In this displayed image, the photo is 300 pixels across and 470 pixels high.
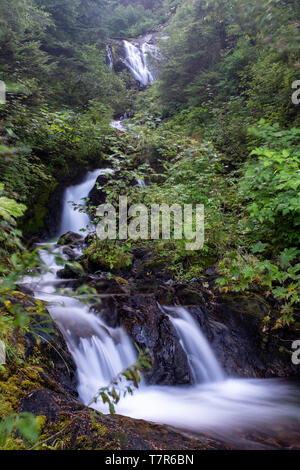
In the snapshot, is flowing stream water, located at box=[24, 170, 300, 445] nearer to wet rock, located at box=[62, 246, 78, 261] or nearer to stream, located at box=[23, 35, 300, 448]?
stream, located at box=[23, 35, 300, 448]

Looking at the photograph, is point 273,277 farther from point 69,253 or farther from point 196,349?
point 69,253

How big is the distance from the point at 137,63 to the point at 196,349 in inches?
835

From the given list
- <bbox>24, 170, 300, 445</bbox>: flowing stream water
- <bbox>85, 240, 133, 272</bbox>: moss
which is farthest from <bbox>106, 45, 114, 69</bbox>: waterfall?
<bbox>24, 170, 300, 445</bbox>: flowing stream water

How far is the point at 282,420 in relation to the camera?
9.93 feet

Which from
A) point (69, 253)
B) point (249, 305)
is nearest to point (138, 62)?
point (69, 253)

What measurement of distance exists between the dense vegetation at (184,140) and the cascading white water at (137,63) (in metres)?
3.00

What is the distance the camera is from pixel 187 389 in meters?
3.72

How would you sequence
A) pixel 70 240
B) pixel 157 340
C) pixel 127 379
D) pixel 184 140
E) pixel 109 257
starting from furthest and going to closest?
pixel 184 140 < pixel 70 240 < pixel 109 257 < pixel 157 340 < pixel 127 379

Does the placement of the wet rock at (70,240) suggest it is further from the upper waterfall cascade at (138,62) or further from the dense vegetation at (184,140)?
the upper waterfall cascade at (138,62)

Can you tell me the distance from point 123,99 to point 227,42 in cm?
592

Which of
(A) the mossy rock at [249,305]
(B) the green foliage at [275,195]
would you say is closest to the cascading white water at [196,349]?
(A) the mossy rock at [249,305]

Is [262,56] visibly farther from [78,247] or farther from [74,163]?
[78,247]

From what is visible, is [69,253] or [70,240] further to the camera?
[70,240]

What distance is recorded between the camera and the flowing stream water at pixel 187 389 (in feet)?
9.70
